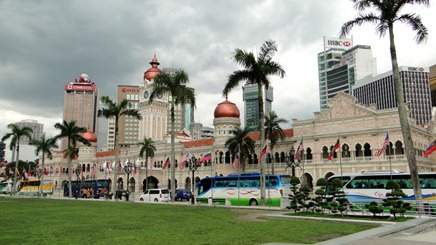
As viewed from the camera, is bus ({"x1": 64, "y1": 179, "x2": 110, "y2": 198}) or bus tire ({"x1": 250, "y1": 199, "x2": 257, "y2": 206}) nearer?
bus tire ({"x1": 250, "y1": 199, "x2": 257, "y2": 206})

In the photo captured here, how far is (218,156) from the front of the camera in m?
56.8

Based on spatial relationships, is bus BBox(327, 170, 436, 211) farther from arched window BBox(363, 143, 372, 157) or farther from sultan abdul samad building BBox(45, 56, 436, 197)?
arched window BBox(363, 143, 372, 157)

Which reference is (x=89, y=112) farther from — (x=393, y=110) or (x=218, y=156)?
(x=393, y=110)

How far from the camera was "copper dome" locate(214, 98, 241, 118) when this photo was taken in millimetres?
58156

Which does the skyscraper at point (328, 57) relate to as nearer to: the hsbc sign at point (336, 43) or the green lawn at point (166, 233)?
the hsbc sign at point (336, 43)

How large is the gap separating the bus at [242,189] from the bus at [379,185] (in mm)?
5842

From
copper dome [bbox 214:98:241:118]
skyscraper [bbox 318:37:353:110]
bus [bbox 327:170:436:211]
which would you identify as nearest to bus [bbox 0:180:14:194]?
copper dome [bbox 214:98:241:118]

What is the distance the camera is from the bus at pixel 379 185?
23.0 m

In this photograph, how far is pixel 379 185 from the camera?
24.7m

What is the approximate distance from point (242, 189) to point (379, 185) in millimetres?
11435

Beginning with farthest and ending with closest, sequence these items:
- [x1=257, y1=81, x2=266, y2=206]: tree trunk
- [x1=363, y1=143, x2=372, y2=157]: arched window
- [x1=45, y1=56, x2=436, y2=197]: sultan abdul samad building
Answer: [x1=363, y1=143, x2=372, y2=157]: arched window < [x1=45, y1=56, x2=436, y2=197]: sultan abdul samad building < [x1=257, y1=81, x2=266, y2=206]: tree trunk

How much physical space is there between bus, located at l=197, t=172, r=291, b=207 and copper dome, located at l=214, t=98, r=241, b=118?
23.9 meters

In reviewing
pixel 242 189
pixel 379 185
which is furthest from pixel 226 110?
pixel 379 185

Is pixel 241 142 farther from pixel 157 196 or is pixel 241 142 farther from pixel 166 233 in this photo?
pixel 166 233
